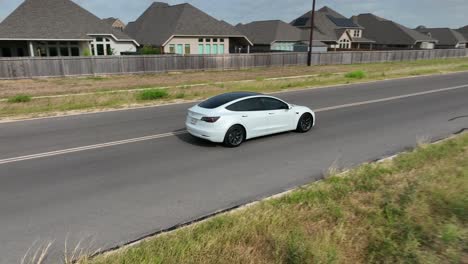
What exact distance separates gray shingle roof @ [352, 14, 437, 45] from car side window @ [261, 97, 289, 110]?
2784 inches

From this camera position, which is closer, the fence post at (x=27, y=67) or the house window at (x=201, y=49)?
the fence post at (x=27, y=67)

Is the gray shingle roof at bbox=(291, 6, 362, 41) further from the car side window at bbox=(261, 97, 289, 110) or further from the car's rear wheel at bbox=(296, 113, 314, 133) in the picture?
the car side window at bbox=(261, 97, 289, 110)

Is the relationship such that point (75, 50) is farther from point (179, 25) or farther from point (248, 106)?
point (248, 106)

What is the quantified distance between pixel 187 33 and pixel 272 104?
3526 centimetres

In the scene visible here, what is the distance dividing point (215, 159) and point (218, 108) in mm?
1614

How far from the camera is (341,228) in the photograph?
17.2 ft

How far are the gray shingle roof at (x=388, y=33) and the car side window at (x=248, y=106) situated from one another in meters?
→ 71.5

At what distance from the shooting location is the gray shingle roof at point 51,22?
3378 cm

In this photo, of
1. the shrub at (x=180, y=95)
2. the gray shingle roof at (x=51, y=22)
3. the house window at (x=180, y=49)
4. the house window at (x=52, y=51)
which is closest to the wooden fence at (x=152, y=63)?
the gray shingle roof at (x=51, y=22)

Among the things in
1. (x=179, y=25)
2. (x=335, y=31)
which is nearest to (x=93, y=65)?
(x=179, y=25)

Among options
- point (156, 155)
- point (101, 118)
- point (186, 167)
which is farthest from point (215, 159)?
point (101, 118)

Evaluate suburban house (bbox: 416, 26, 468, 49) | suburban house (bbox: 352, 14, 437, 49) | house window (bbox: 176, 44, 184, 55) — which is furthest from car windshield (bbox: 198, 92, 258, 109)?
suburban house (bbox: 416, 26, 468, 49)

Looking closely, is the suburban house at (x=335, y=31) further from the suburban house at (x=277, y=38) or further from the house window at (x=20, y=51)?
the house window at (x=20, y=51)

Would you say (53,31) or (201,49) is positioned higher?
(53,31)
